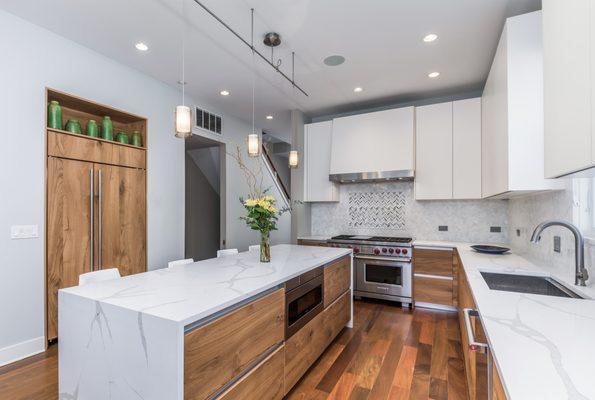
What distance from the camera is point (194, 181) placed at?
5777 mm

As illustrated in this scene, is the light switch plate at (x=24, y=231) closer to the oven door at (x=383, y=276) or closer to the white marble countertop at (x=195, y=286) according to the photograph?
the white marble countertop at (x=195, y=286)

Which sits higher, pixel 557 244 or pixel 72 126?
pixel 72 126

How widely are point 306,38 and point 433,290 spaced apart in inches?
128

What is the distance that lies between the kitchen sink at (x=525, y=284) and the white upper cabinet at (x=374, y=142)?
2102 millimetres

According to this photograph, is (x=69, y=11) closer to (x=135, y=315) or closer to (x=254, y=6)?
(x=254, y=6)

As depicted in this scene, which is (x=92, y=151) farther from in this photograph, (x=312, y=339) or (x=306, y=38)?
(x=312, y=339)

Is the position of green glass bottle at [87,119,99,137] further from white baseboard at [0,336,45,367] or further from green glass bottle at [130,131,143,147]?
white baseboard at [0,336,45,367]

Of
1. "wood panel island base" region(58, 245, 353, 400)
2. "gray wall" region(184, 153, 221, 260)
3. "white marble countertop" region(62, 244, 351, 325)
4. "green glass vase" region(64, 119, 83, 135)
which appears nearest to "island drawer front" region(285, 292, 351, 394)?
"wood panel island base" region(58, 245, 353, 400)

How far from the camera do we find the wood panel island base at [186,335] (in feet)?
3.98

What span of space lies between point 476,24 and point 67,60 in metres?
3.78

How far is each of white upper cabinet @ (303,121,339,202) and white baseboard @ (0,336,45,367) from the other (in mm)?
3524

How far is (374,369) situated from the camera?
238 cm

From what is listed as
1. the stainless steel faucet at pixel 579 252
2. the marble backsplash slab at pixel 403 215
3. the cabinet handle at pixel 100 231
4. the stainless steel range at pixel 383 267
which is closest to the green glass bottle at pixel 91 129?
the cabinet handle at pixel 100 231

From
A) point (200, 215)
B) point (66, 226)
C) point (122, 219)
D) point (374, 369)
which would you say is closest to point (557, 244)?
point (374, 369)
